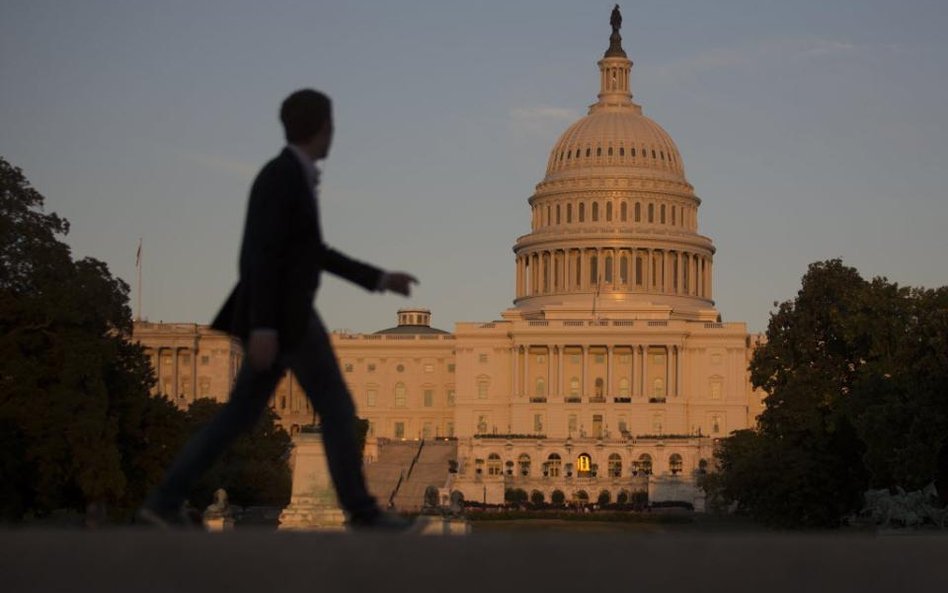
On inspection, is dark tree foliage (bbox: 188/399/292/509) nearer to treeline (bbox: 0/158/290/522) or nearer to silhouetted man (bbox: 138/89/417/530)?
treeline (bbox: 0/158/290/522)

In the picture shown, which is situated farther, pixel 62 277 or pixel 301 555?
pixel 62 277

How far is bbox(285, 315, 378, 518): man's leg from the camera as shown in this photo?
1060 centimetres

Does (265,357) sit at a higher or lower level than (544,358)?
lower

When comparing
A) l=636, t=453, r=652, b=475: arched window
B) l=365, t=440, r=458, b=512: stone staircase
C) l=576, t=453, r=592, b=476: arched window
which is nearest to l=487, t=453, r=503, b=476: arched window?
l=365, t=440, r=458, b=512: stone staircase

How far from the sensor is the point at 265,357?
33.2 feet

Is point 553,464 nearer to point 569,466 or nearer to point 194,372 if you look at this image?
point 569,466

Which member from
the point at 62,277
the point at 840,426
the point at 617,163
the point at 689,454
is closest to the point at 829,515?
the point at 840,426

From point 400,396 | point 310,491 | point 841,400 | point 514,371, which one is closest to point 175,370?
point 400,396

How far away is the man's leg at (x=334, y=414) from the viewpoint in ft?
34.8

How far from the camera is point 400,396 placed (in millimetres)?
184500

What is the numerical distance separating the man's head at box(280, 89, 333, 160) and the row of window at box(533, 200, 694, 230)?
171m

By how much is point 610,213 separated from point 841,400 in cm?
9917

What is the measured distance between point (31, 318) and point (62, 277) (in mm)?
2170

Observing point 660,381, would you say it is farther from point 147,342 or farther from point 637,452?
point 147,342
